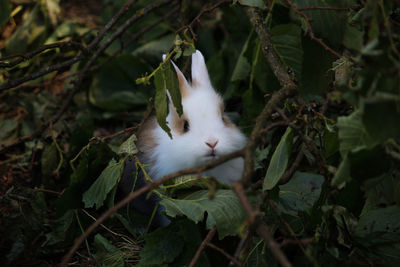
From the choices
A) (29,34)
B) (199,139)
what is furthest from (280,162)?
(29,34)

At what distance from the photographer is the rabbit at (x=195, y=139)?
2086 millimetres

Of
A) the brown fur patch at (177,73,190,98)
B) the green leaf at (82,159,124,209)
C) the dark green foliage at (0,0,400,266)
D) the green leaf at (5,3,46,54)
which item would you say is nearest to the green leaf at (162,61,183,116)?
the dark green foliage at (0,0,400,266)

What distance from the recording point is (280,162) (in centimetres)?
160

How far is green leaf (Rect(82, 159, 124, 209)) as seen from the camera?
203 cm

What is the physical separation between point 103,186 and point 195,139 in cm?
48

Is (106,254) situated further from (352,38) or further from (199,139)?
(352,38)

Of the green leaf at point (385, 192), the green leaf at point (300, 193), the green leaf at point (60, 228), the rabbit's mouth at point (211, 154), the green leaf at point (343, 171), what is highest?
the green leaf at point (343, 171)

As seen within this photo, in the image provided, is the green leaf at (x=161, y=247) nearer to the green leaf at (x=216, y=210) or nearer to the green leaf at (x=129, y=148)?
the green leaf at (x=216, y=210)

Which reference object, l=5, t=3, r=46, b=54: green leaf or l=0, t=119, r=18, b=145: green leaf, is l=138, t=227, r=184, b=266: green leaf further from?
l=5, t=3, r=46, b=54: green leaf

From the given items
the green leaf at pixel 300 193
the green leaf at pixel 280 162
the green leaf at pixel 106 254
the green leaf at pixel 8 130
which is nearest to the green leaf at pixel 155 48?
the green leaf at pixel 8 130

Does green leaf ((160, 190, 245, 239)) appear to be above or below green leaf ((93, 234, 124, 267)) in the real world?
above

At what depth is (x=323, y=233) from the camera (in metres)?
1.58

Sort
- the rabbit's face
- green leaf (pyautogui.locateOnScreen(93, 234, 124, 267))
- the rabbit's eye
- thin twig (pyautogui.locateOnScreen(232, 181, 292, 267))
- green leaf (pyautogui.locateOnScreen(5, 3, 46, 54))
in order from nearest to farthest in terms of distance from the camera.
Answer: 1. thin twig (pyautogui.locateOnScreen(232, 181, 292, 267))
2. green leaf (pyautogui.locateOnScreen(93, 234, 124, 267))
3. the rabbit's face
4. the rabbit's eye
5. green leaf (pyautogui.locateOnScreen(5, 3, 46, 54))

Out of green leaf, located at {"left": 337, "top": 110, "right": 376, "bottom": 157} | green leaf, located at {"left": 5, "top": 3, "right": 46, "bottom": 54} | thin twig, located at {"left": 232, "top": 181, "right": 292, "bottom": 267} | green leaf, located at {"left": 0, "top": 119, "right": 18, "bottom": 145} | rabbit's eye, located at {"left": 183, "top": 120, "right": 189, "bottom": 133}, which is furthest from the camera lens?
green leaf, located at {"left": 5, "top": 3, "right": 46, "bottom": 54}
